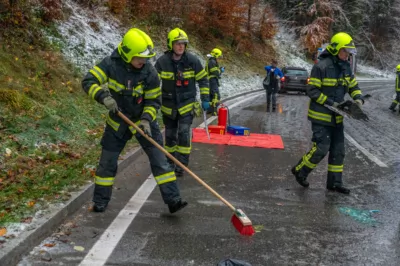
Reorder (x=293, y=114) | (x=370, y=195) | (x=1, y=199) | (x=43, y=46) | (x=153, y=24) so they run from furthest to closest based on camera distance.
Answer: (x=153, y=24) → (x=293, y=114) → (x=43, y=46) → (x=370, y=195) → (x=1, y=199)

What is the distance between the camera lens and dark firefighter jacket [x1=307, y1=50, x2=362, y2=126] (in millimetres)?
6219

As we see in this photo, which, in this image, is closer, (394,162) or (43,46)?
(394,162)

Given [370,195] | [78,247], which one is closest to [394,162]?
[370,195]

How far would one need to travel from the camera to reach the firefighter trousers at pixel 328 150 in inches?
248

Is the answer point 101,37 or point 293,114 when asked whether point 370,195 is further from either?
point 101,37

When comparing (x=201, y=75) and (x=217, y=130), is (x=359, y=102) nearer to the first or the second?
(x=201, y=75)

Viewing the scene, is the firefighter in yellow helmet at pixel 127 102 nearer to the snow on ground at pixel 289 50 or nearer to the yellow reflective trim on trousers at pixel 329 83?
the yellow reflective trim on trousers at pixel 329 83

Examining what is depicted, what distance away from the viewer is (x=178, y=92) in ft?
22.3

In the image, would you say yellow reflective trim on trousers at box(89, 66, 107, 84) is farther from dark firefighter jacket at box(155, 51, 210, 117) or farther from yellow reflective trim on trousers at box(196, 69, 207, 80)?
yellow reflective trim on trousers at box(196, 69, 207, 80)

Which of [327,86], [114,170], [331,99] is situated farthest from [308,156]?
[114,170]

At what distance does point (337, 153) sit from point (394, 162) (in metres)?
2.70

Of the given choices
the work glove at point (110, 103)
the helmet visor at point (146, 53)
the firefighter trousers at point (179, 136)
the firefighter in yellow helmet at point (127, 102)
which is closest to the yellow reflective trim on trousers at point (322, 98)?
the firefighter trousers at point (179, 136)

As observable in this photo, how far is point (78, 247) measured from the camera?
4129 mm

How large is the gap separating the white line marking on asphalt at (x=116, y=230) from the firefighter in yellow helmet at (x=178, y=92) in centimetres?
95
